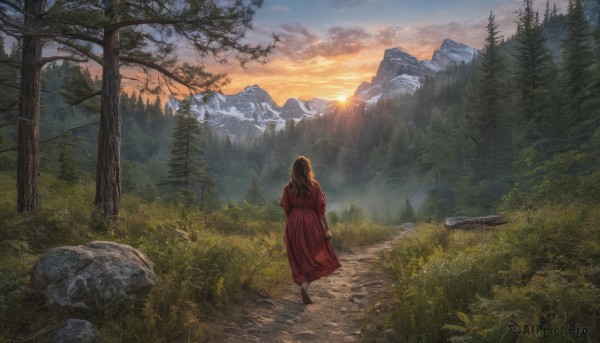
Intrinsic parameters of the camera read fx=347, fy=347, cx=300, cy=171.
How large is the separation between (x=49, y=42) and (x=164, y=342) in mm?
8779

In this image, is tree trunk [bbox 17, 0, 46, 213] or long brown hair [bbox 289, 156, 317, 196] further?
tree trunk [bbox 17, 0, 46, 213]

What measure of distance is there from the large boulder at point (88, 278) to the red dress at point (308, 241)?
104 inches

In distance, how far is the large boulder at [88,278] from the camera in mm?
3891

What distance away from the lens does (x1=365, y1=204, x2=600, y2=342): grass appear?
2.93m

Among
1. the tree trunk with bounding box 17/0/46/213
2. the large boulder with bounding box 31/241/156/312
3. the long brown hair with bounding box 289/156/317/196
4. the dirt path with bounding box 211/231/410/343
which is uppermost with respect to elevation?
the tree trunk with bounding box 17/0/46/213

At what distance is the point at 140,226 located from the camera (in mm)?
7996

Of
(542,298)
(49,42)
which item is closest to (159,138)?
(49,42)

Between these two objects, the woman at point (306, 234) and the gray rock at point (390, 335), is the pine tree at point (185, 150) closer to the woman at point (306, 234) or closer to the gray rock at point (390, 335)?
the woman at point (306, 234)

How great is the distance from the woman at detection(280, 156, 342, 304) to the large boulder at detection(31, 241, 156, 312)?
8.73 feet

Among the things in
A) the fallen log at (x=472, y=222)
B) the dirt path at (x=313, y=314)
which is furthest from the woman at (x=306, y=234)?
the fallen log at (x=472, y=222)

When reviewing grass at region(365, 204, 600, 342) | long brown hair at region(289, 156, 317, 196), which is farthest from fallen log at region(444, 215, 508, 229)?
long brown hair at region(289, 156, 317, 196)

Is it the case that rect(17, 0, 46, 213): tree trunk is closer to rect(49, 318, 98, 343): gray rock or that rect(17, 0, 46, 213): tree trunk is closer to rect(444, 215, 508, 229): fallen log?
rect(49, 318, 98, 343): gray rock

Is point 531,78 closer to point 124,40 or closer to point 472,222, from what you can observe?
point 472,222

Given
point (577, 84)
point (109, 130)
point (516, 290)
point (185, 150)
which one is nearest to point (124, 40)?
point (109, 130)
